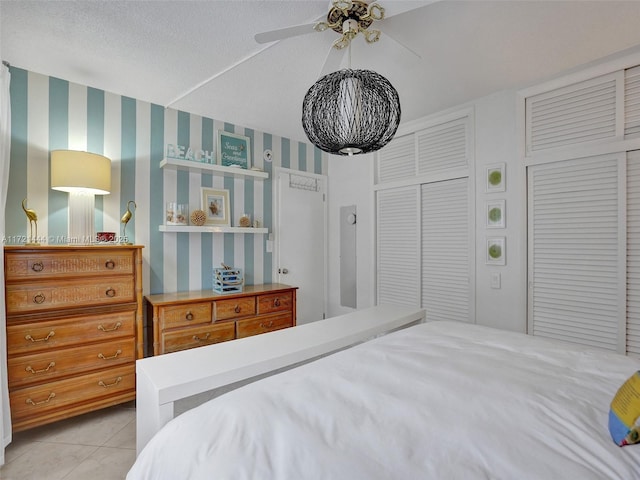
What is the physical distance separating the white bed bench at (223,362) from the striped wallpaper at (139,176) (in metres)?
Result: 1.71

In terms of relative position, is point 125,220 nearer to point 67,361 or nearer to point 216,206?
point 216,206

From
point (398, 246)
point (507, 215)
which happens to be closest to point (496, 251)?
point (507, 215)

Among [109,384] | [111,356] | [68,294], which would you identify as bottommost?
[109,384]

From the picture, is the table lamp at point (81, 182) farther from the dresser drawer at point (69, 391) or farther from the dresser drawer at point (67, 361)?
the dresser drawer at point (69, 391)

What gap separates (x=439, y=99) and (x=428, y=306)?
1968mm

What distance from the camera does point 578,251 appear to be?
2275mm

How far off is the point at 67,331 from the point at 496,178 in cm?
343

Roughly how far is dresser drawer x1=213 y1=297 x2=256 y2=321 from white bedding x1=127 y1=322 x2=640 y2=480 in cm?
168

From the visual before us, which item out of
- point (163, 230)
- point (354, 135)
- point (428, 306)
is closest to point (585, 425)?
point (354, 135)

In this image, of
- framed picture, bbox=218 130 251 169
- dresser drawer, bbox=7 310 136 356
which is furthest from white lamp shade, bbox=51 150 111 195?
framed picture, bbox=218 130 251 169

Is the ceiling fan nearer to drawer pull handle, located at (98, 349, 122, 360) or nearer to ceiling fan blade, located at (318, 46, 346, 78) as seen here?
ceiling fan blade, located at (318, 46, 346, 78)

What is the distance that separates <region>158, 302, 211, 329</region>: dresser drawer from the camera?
2.38 meters

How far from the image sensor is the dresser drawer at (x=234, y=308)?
2635 mm

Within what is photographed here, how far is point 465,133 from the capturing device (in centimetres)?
285
